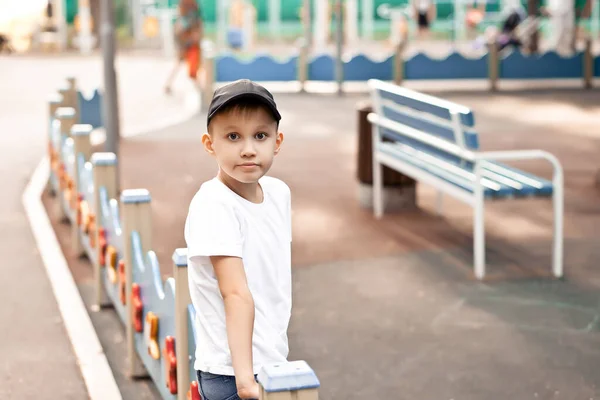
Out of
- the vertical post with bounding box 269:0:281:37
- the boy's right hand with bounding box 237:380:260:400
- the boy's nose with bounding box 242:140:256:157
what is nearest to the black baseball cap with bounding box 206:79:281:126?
the boy's nose with bounding box 242:140:256:157

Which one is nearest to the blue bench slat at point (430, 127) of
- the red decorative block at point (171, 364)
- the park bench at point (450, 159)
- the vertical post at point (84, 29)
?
the park bench at point (450, 159)

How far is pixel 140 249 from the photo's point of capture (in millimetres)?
5895

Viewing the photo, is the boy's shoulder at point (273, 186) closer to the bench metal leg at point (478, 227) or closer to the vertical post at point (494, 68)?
the bench metal leg at point (478, 227)

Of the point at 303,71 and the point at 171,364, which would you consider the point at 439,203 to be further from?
the point at 303,71

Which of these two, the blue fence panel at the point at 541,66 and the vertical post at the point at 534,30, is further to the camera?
the vertical post at the point at 534,30

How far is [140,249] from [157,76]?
20507mm

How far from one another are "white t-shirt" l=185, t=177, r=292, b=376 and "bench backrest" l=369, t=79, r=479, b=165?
15.8 ft

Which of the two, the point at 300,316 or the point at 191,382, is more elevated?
the point at 191,382

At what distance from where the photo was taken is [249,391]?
2.83 m

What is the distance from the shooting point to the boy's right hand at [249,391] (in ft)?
9.25

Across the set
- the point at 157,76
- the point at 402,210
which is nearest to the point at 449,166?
the point at 402,210

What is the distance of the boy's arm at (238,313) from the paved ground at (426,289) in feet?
8.37

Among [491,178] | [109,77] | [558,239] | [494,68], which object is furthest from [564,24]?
[558,239]

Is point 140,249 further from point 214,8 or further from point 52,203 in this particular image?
point 214,8
